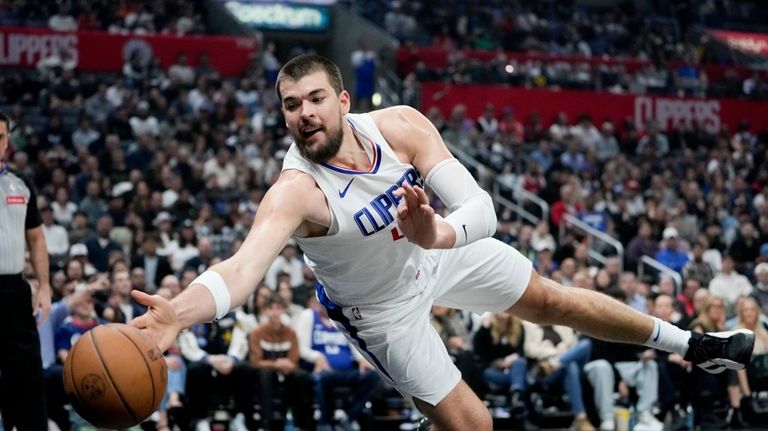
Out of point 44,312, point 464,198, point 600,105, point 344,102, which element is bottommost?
point 600,105

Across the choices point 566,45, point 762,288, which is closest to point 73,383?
point 762,288

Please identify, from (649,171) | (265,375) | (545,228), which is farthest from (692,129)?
(265,375)

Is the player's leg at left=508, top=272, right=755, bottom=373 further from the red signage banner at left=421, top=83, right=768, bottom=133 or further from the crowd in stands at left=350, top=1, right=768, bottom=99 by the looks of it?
the crowd in stands at left=350, top=1, right=768, bottom=99

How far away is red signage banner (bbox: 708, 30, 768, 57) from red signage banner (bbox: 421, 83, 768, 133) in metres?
5.14

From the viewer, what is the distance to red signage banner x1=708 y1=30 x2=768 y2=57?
28.2 metres

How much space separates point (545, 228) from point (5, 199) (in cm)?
973

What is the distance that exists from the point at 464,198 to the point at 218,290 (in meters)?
1.50

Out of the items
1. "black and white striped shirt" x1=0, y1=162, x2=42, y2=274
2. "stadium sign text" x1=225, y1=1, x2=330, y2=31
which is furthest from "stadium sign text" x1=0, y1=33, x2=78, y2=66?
"black and white striped shirt" x1=0, y1=162, x2=42, y2=274

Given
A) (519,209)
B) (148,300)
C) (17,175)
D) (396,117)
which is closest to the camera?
(148,300)

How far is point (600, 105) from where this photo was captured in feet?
72.7

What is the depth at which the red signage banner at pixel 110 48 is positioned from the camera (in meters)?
19.0

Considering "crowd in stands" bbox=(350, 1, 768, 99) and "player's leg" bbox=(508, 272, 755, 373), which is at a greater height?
"player's leg" bbox=(508, 272, 755, 373)

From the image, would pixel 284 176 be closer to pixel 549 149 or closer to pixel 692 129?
pixel 549 149

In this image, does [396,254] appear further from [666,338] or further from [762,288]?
[762,288]
